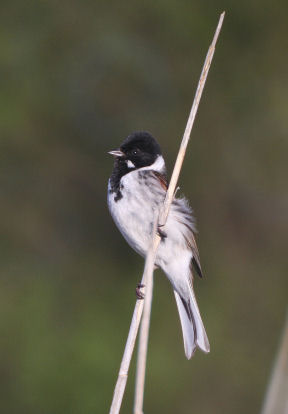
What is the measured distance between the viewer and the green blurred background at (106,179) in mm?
6371

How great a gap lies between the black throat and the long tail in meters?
0.56

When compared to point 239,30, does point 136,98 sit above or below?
below

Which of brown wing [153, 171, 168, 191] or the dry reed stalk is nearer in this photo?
the dry reed stalk

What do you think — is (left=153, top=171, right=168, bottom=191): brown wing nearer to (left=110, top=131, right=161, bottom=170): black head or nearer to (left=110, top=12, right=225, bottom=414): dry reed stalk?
(left=110, top=131, right=161, bottom=170): black head

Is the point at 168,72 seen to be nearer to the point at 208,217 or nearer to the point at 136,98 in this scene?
the point at 136,98

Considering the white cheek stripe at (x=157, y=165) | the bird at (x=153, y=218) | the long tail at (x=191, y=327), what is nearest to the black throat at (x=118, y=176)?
the bird at (x=153, y=218)

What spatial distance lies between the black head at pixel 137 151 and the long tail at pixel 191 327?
0.62 metres

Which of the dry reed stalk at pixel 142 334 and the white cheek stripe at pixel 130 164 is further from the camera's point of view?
the white cheek stripe at pixel 130 164

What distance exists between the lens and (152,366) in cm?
639

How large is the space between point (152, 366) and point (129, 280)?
0.77m

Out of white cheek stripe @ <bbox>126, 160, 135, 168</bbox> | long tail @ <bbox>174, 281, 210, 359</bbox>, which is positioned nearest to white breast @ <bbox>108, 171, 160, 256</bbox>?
white cheek stripe @ <bbox>126, 160, 135, 168</bbox>

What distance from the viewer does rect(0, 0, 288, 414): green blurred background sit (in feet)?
20.9

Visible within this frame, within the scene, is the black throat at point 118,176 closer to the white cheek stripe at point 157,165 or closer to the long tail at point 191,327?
the white cheek stripe at point 157,165

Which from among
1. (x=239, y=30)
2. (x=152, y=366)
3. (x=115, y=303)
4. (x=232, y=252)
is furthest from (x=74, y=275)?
(x=239, y=30)
